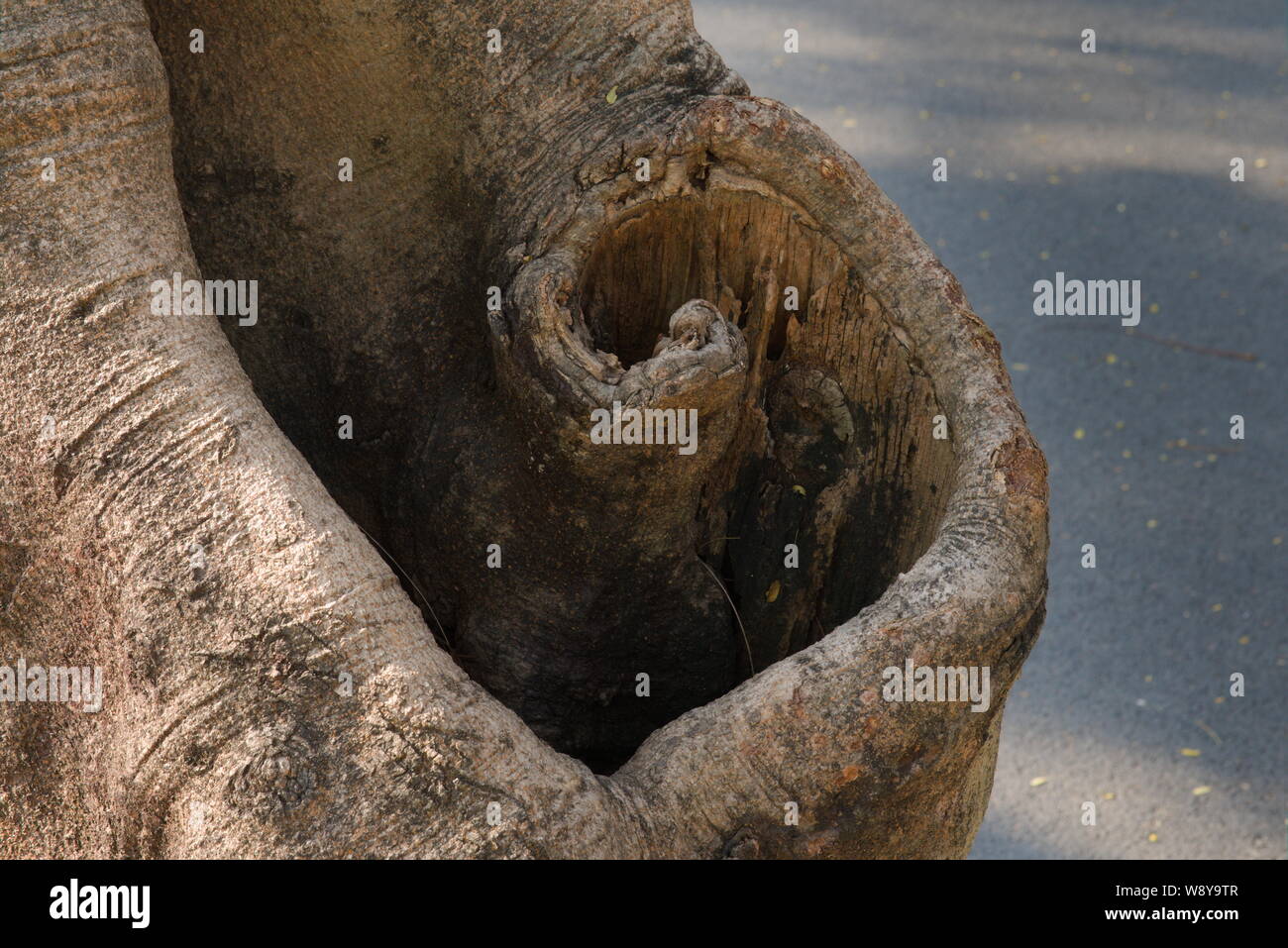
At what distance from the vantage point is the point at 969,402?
1.56 m

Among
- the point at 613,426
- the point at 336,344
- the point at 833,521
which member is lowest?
the point at 833,521

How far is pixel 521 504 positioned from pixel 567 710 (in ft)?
0.99

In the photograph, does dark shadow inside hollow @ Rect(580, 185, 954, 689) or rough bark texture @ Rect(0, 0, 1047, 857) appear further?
dark shadow inside hollow @ Rect(580, 185, 954, 689)

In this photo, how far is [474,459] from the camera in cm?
166

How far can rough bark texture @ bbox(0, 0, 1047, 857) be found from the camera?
46.4 inches

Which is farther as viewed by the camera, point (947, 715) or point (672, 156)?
point (672, 156)

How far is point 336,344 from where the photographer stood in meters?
1.73

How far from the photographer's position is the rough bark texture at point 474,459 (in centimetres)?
118

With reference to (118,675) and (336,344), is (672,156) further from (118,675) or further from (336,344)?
(118,675)

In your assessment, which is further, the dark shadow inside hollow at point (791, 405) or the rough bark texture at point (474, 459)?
the dark shadow inside hollow at point (791, 405)

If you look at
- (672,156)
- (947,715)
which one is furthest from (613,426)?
(947,715)

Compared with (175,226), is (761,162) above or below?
above
